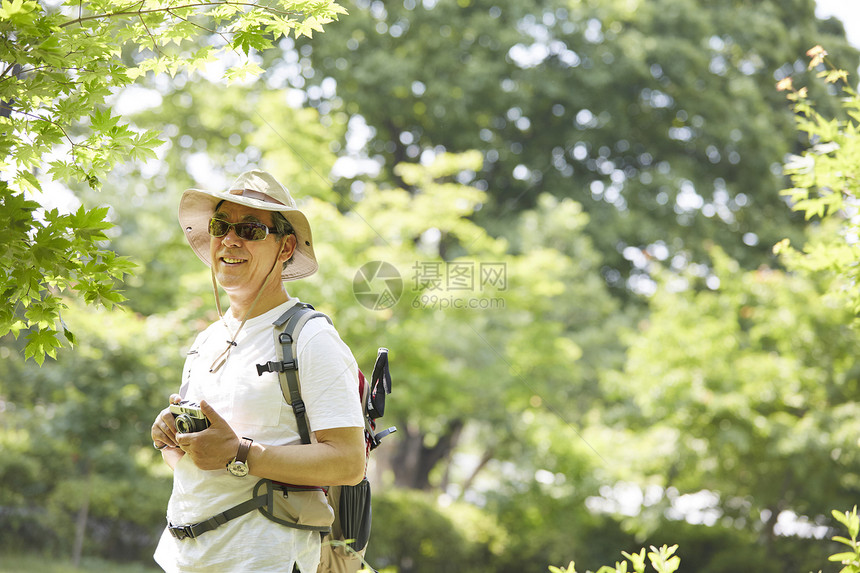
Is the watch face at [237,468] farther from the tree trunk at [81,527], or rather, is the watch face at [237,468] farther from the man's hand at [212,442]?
the tree trunk at [81,527]

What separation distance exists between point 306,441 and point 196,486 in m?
0.29

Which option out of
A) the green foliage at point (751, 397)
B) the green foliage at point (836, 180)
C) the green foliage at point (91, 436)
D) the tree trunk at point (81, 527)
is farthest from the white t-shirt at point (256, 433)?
the green foliage at point (751, 397)

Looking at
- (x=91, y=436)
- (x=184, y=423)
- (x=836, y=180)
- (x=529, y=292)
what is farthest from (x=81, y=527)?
(x=836, y=180)

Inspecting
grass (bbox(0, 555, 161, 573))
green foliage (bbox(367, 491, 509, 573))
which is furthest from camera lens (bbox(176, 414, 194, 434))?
green foliage (bbox(367, 491, 509, 573))

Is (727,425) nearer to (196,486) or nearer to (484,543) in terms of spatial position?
(484,543)

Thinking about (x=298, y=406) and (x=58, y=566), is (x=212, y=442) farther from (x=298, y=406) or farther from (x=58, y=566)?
(x=58, y=566)

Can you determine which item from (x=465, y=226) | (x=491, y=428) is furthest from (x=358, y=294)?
(x=491, y=428)

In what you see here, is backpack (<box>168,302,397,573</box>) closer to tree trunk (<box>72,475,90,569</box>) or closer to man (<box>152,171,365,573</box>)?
man (<box>152,171,365,573</box>)

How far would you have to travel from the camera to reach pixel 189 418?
1766 mm

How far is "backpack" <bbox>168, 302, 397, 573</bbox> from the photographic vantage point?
1.83 m

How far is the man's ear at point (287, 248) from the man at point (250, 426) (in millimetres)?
44

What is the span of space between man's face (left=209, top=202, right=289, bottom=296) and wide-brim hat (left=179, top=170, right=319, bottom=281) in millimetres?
38

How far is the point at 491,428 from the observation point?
553 inches

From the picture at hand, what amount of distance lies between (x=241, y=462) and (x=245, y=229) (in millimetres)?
633
